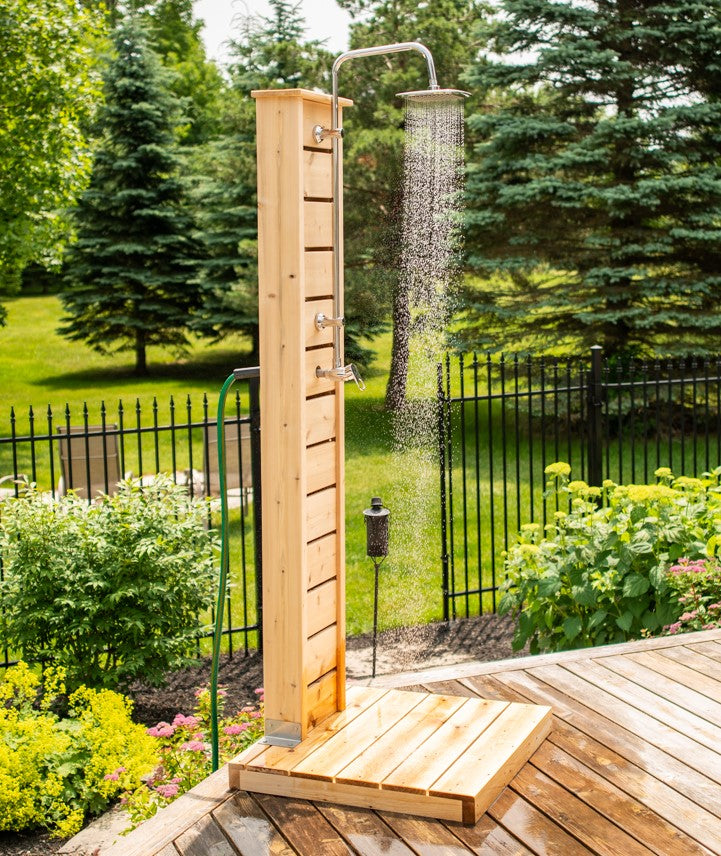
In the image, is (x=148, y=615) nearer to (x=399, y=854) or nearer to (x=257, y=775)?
(x=257, y=775)

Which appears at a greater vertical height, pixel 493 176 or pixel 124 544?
pixel 493 176

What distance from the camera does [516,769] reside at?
2.84 metres

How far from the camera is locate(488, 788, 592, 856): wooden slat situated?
96.3 inches

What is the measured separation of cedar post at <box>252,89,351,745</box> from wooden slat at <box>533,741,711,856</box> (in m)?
0.69

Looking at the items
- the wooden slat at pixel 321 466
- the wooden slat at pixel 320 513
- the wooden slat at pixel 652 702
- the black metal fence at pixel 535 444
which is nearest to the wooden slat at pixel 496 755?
the wooden slat at pixel 652 702

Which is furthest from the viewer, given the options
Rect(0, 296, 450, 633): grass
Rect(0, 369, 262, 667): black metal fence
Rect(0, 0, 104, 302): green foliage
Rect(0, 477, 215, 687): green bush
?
Rect(0, 0, 104, 302): green foliage

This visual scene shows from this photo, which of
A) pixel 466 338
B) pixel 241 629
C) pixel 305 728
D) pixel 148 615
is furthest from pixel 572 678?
pixel 466 338

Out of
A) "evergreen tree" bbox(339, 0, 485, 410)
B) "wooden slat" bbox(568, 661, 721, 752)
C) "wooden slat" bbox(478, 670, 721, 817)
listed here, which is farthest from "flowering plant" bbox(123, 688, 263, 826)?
"evergreen tree" bbox(339, 0, 485, 410)

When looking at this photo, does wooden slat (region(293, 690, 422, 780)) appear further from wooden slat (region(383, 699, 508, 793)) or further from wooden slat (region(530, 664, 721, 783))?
wooden slat (region(530, 664, 721, 783))

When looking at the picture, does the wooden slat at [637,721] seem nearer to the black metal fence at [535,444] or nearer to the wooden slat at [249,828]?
the wooden slat at [249,828]

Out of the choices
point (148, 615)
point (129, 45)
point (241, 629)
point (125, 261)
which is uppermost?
point (129, 45)

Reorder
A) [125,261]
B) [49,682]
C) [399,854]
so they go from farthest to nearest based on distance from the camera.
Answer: [125,261] → [49,682] → [399,854]

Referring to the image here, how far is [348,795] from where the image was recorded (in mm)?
2709

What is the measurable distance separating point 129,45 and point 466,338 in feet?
28.1
